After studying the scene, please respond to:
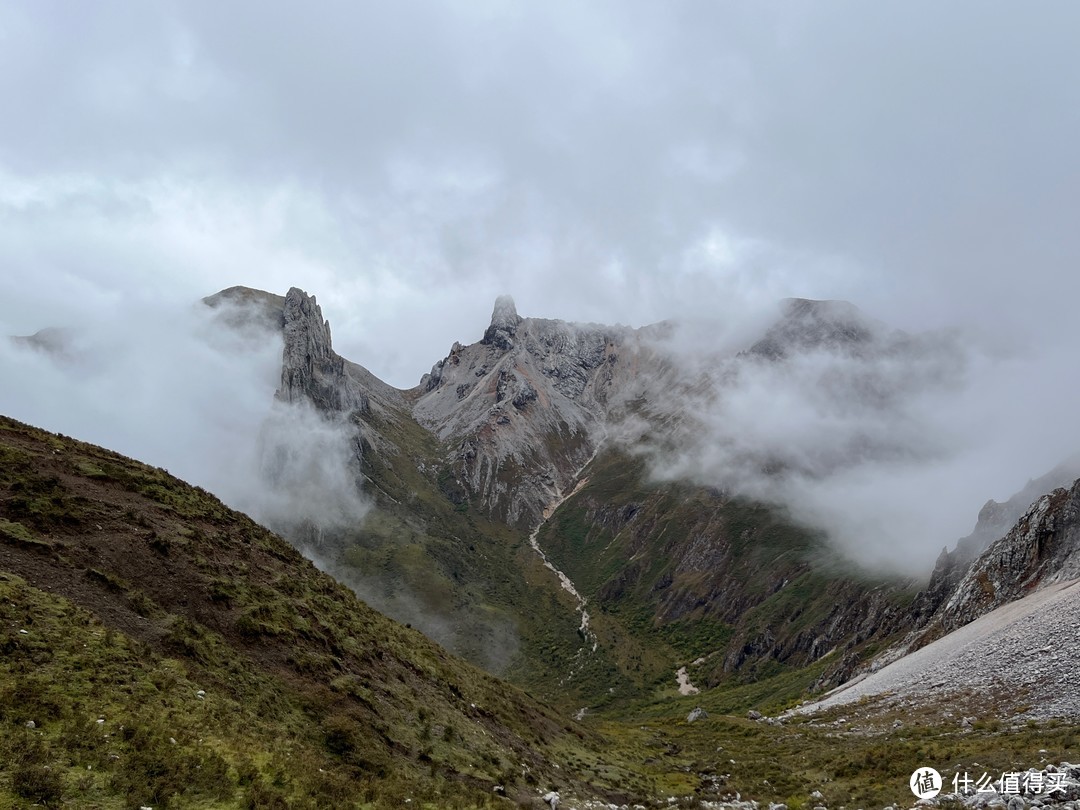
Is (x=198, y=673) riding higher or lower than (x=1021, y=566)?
higher

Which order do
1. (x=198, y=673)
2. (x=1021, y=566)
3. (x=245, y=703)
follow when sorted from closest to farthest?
(x=245, y=703) < (x=198, y=673) < (x=1021, y=566)

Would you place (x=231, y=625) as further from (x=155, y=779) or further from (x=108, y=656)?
(x=155, y=779)

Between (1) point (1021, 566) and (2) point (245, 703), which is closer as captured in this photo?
(2) point (245, 703)

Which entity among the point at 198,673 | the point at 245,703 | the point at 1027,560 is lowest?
the point at 245,703

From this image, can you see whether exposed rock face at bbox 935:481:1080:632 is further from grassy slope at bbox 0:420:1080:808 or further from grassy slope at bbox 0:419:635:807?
grassy slope at bbox 0:419:635:807

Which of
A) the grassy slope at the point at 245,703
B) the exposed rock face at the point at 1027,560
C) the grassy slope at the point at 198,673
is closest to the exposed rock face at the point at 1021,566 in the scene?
the exposed rock face at the point at 1027,560

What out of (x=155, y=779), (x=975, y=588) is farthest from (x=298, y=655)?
(x=975, y=588)

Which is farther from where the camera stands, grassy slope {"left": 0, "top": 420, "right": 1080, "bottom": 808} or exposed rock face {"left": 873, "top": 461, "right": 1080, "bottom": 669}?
exposed rock face {"left": 873, "top": 461, "right": 1080, "bottom": 669}

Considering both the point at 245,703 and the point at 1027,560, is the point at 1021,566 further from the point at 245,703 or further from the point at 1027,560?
the point at 245,703

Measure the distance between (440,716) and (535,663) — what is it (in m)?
162

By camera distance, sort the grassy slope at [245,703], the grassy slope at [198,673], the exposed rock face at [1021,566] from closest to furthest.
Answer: the grassy slope at [198,673] → the grassy slope at [245,703] → the exposed rock face at [1021,566]

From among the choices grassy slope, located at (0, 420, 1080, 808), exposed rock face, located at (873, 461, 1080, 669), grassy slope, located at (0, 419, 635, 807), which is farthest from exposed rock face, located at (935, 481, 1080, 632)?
grassy slope, located at (0, 419, 635, 807)

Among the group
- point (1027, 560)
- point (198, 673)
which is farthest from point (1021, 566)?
point (198, 673)

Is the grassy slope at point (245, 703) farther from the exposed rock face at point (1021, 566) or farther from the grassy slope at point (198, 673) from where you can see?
the exposed rock face at point (1021, 566)
